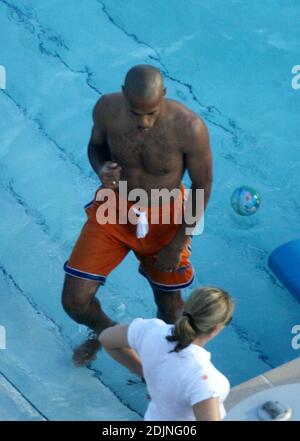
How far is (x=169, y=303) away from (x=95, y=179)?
1547mm

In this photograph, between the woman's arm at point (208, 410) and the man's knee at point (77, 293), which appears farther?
the man's knee at point (77, 293)

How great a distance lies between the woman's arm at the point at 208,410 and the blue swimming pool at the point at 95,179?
1308 mm

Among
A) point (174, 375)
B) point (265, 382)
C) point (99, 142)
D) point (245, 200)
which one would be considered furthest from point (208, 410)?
point (245, 200)

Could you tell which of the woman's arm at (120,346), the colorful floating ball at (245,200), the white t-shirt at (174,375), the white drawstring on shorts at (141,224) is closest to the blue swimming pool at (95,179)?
the colorful floating ball at (245,200)

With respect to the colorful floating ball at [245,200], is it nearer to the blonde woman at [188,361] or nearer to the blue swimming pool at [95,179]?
the blue swimming pool at [95,179]

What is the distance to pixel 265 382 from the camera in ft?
13.8

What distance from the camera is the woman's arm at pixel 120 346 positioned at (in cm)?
357

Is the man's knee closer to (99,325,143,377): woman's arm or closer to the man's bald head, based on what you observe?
(99,325,143,377): woman's arm

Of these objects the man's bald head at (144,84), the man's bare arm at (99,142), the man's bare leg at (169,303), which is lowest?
the man's bare leg at (169,303)

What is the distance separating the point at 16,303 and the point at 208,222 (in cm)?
133

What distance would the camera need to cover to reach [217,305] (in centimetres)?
325

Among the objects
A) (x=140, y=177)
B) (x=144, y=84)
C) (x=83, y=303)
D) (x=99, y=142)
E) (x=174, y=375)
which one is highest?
(x=144, y=84)

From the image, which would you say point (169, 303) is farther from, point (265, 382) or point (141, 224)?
point (265, 382)
